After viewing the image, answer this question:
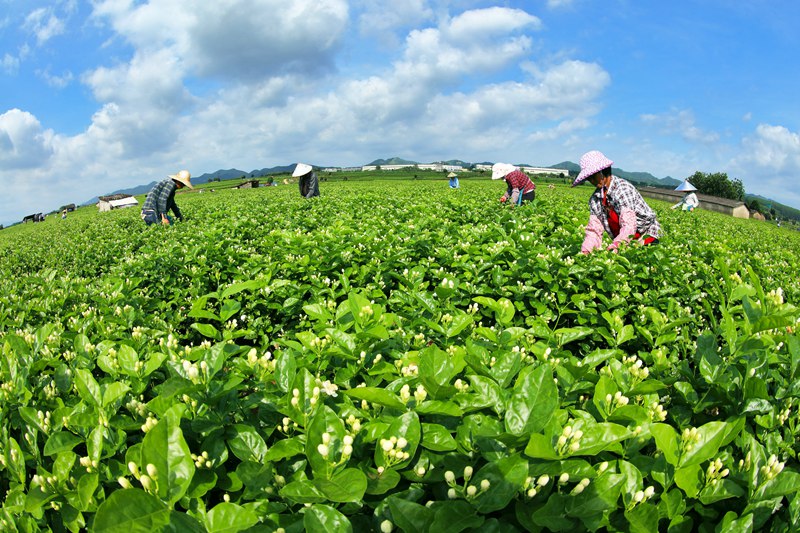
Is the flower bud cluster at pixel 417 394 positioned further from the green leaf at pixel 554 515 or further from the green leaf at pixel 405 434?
the green leaf at pixel 554 515

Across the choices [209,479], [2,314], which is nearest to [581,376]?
[209,479]

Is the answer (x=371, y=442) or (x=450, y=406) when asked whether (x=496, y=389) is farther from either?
(x=371, y=442)

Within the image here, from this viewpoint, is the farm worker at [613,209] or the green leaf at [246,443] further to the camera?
the farm worker at [613,209]

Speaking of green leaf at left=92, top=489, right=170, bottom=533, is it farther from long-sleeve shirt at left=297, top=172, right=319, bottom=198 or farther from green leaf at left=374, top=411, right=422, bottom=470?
long-sleeve shirt at left=297, top=172, right=319, bottom=198

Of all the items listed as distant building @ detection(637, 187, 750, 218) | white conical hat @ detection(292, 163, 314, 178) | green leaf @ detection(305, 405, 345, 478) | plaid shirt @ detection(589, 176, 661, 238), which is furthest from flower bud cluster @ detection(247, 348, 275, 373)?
distant building @ detection(637, 187, 750, 218)

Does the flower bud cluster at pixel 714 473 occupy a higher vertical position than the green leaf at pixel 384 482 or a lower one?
lower

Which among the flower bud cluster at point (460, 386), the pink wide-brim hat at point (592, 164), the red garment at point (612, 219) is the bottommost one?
the flower bud cluster at point (460, 386)

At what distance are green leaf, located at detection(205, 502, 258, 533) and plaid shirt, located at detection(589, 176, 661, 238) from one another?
672cm

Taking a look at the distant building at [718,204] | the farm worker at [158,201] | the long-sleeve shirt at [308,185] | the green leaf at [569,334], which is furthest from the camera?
the distant building at [718,204]

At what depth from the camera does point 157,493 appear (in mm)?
1262

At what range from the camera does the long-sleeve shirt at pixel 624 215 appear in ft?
21.1

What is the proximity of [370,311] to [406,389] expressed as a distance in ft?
2.66

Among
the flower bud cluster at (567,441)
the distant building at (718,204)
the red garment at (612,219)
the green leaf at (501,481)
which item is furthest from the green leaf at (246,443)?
the distant building at (718,204)

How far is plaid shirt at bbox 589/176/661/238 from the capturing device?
6531 mm
